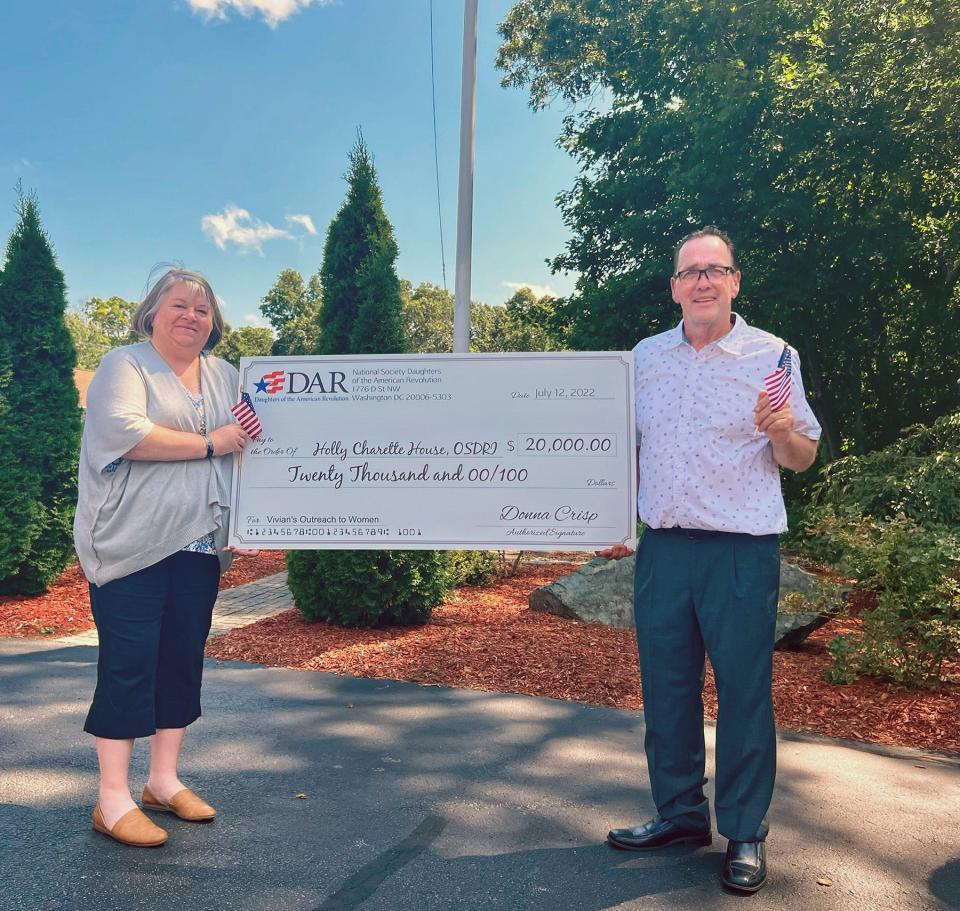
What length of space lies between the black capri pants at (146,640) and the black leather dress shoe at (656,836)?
5.65ft

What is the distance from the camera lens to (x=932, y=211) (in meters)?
12.6

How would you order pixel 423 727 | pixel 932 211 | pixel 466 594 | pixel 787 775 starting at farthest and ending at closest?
pixel 932 211
pixel 466 594
pixel 423 727
pixel 787 775

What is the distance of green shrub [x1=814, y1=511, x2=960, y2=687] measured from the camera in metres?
5.04


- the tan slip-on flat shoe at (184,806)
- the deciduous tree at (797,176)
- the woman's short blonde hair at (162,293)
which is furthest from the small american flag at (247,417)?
the deciduous tree at (797,176)

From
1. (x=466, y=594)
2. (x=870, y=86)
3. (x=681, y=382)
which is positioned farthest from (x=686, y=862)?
(x=870, y=86)

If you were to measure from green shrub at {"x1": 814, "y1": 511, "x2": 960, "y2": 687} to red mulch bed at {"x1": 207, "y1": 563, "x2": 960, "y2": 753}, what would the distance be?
0.50 ft

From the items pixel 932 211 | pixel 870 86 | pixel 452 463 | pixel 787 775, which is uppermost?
pixel 870 86

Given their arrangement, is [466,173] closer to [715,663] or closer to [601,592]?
[601,592]

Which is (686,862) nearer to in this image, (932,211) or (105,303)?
(932,211)

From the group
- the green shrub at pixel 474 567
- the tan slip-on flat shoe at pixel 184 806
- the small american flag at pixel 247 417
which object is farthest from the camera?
the green shrub at pixel 474 567

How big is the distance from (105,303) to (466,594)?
95.8 meters

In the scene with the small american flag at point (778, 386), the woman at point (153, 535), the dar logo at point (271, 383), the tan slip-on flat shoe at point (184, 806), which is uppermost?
the dar logo at point (271, 383)

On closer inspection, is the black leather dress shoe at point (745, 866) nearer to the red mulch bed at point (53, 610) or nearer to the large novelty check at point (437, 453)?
the large novelty check at point (437, 453)

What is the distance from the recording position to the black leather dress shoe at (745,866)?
2.60 metres
